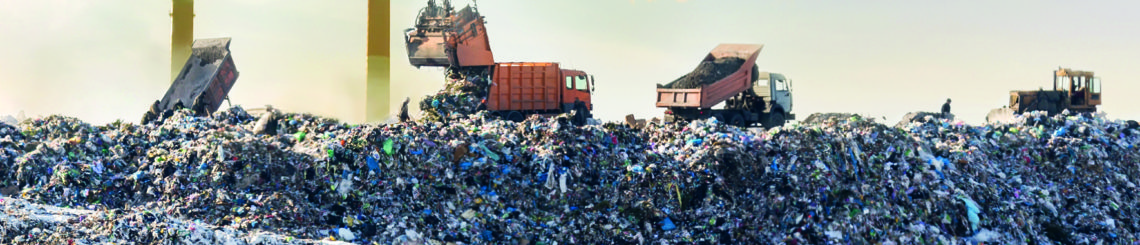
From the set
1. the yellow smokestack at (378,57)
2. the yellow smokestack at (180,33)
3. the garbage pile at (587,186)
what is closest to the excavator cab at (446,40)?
the yellow smokestack at (378,57)

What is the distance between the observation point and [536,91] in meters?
18.4

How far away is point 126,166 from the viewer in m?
13.1

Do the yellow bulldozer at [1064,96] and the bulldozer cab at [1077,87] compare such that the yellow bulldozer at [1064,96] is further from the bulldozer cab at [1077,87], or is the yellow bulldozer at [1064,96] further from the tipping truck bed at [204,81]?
the tipping truck bed at [204,81]

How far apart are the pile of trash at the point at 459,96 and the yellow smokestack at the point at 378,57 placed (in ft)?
11.9

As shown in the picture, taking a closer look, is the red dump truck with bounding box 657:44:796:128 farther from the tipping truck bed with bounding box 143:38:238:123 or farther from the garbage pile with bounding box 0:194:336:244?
the garbage pile with bounding box 0:194:336:244

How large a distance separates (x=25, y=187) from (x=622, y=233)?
7.75 metres

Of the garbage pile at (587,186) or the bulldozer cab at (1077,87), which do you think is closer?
the garbage pile at (587,186)

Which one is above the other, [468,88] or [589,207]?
[468,88]

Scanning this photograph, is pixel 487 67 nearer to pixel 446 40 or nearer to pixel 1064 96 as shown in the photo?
pixel 446 40

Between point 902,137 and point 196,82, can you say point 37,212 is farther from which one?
point 902,137

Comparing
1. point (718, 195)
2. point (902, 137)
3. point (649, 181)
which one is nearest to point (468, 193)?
point (649, 181)

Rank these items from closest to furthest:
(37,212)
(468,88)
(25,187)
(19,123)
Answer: (37,212) < (25,187) < (19,123) < (468,88)

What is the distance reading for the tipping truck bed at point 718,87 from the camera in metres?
18.8

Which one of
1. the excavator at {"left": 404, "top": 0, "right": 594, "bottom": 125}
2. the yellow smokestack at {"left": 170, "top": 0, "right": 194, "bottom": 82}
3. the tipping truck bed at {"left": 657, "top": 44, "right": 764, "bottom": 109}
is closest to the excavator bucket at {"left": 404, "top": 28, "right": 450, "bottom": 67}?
the excavator at {"left": 404, "top": 0, "right": 594, "bottom": 125}
